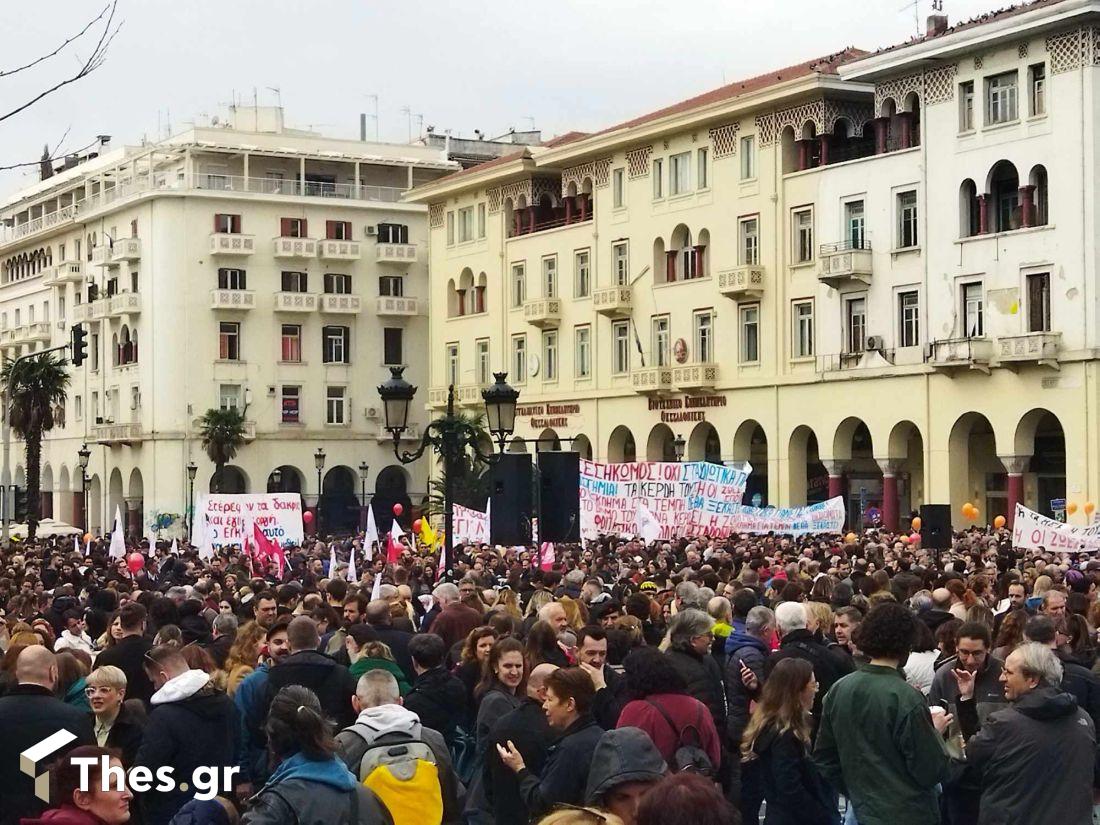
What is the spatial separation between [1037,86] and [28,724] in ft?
142

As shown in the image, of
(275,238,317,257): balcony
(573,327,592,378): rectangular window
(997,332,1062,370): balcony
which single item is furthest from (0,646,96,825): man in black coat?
(275,238,317,257): balcony

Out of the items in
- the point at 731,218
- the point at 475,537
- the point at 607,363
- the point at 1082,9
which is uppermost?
the point at 1082,9

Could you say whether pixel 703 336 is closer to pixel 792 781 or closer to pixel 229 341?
pixel 229 341

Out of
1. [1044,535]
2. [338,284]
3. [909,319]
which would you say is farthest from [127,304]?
[1044,535]

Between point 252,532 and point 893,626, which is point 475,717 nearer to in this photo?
point 893,626

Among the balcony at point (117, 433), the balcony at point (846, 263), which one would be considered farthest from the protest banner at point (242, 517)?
the balcony at point (117, 433)

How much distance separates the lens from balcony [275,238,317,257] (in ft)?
254

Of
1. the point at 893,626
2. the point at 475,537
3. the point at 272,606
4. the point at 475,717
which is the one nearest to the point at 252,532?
the point at 475,537

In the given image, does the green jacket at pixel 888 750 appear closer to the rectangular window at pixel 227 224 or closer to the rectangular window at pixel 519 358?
the rectangular window at pixel 519 358

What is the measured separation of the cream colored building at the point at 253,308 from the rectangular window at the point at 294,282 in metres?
0.06

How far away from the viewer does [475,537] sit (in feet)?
123

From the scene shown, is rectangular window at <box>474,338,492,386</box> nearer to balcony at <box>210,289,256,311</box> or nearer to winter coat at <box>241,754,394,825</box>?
balcony at <box>210,289,256,311</box>

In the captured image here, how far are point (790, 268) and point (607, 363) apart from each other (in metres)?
9.75

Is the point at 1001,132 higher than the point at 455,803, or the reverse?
the point at 1001,132
